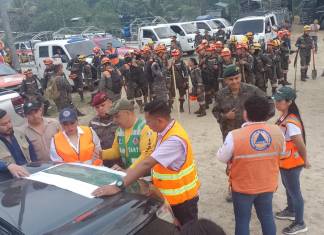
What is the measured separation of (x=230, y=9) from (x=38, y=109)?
33.7 meters

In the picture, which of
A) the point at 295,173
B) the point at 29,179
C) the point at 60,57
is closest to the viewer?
the point at 29,179

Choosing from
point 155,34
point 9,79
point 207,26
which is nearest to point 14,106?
point 9,79

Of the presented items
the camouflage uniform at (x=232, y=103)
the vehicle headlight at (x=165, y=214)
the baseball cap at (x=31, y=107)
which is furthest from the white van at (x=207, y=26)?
the vehicle headlight at (x=165, y=214)

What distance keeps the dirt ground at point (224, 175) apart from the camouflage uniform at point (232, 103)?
44.1 inches

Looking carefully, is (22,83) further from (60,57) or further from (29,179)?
(29,179)

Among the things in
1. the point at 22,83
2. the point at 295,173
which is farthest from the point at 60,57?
the point at 295,173

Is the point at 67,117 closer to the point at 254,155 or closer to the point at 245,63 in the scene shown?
the point at 254,155

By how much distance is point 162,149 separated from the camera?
2961 mm

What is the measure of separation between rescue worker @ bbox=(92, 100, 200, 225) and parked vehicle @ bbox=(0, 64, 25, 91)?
27.2 feet

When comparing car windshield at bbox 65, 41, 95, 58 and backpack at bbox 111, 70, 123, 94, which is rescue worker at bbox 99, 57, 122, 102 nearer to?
backpack at bbox 111, 70, 123, 94

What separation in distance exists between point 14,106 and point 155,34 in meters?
15.1

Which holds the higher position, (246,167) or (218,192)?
(246,167)

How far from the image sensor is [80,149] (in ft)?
12.4

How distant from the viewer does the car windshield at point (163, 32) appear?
71.5 feet
